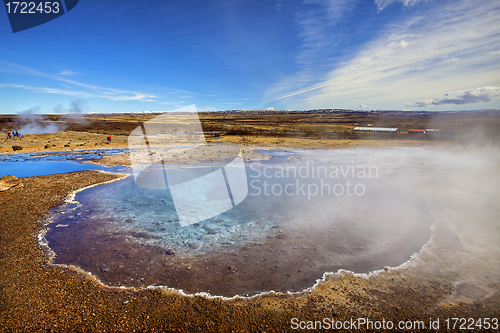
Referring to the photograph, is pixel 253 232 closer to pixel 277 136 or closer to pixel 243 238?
pixel 243 238

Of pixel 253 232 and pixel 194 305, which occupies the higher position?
pixel 194 305

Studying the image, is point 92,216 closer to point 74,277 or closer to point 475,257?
point 74,277

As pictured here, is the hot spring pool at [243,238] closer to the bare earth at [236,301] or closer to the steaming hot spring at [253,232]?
the steaming hot spring at [253,232]

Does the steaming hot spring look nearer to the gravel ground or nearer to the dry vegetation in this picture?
the gravel ground

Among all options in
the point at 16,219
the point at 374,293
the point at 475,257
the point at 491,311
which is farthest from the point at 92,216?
the point at 475,257

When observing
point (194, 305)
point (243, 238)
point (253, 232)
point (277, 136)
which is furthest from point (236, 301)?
point (277, 136)
